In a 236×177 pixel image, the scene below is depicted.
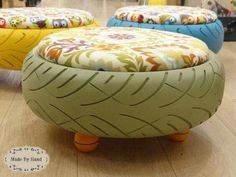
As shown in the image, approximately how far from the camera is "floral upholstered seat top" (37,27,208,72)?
852mm

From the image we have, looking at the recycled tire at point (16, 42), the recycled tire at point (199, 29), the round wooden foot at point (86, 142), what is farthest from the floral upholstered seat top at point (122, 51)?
the recycled tire at point (199, 29)

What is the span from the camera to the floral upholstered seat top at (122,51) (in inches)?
33.5

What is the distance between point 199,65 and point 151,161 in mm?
286

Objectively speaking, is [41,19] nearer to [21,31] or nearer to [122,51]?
[21,31]

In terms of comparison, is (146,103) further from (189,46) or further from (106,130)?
(189,46)

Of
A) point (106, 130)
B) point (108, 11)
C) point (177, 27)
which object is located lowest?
point (108, 11)

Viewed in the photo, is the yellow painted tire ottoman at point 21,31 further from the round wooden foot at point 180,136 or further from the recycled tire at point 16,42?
the round wooden foot at point 180,136

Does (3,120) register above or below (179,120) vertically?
below

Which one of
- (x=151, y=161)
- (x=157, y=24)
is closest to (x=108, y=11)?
(x=157, y=24)

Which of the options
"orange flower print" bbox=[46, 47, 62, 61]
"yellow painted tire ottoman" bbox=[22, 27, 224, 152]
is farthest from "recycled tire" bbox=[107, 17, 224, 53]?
"orange flower print" bbox=[46, 47, 62, 61]

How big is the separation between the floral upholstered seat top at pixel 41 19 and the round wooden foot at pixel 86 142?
601 millimetres

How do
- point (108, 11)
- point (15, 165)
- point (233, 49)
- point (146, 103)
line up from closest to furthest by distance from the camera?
1. point (146, 103)
2. point (15, 165)
3. point (233, 49)
4. point (108, 11)

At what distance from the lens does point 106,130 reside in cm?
87

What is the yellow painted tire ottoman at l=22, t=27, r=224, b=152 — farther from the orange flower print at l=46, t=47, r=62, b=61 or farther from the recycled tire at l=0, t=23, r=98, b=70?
the recycled tire at l=0, t=23, r=98, b=70
